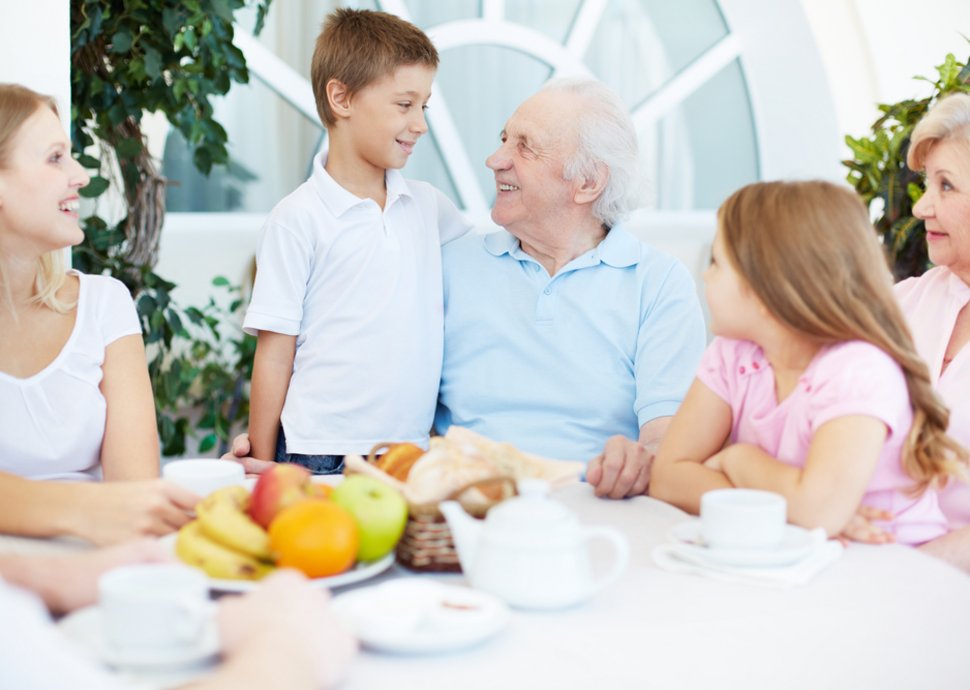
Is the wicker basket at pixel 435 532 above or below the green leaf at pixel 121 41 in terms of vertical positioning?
below

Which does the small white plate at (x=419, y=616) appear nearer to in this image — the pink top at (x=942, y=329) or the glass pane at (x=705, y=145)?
the pink top at (x=942, y=329)

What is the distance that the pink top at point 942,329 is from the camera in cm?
207

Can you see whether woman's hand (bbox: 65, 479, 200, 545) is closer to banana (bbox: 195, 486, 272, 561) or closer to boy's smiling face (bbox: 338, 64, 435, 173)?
banana (bbox: 195, 486, 272, 561)

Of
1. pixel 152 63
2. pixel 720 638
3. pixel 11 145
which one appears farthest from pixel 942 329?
pixel 152 63

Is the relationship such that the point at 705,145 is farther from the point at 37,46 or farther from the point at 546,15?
the point at 37,46

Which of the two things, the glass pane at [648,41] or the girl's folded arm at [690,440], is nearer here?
the girl's folded arm at [690,440]

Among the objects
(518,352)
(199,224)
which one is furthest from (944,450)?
(199,224)

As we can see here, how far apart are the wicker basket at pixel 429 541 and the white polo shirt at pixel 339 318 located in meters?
1.15

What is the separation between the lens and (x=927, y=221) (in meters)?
2.23

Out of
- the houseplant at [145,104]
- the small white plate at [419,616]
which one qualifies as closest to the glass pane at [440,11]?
the houseplant at [145,104]

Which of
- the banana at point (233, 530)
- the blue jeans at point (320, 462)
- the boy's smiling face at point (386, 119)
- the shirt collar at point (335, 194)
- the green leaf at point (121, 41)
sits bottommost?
the blue jeans at point (320, 462)

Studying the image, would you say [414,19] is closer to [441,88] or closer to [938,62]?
[441,88]

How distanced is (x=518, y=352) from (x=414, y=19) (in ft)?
11.3

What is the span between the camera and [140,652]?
106 centimetres
